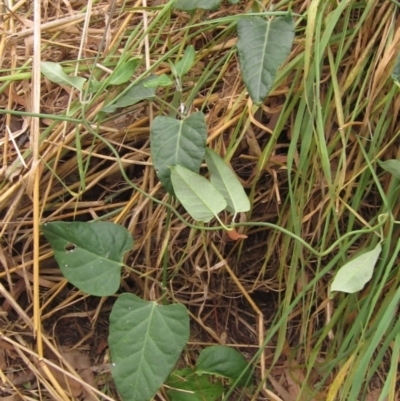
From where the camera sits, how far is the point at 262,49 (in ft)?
2.50

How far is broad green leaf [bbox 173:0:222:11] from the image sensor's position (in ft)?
2.59

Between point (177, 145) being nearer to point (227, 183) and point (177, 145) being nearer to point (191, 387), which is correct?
point (227, 183)

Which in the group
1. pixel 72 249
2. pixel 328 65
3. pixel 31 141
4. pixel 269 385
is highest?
pixel 328 65

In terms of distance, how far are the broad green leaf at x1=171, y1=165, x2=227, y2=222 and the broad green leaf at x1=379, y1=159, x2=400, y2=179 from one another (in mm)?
227

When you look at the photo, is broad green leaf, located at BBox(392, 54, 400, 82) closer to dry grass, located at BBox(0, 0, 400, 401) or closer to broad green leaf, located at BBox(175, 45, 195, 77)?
dry grass, located at BBox(0, 0, 400, 401)

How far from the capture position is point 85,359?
0.92m

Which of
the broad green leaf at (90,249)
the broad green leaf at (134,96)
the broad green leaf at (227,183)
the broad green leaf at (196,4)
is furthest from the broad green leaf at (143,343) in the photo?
the broad green leaf at (196,4)

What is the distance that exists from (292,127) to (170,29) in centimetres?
25

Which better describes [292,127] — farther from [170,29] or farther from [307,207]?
[170,29]

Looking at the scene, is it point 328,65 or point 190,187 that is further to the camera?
point 328,65

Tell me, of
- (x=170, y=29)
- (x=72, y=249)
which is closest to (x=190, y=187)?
(x=72, y=249)

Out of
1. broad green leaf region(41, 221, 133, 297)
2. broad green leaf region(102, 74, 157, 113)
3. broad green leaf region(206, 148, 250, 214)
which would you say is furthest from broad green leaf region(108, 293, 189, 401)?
broad green leaf region(102, 74, 157, 113)

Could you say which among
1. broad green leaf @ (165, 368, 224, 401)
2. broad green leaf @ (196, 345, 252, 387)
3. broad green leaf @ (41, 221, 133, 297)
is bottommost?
broad green leaf @ (165, 368, 224, 401)

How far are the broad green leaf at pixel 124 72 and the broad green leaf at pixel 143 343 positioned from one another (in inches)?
11.5
